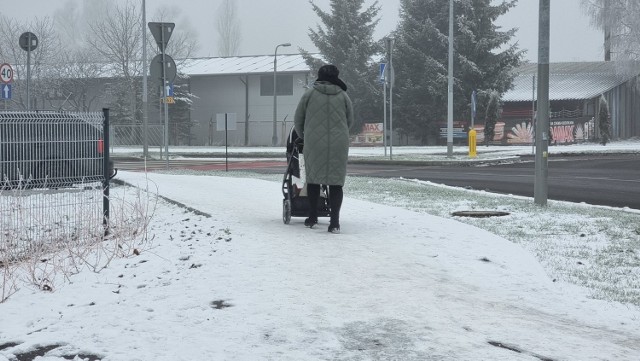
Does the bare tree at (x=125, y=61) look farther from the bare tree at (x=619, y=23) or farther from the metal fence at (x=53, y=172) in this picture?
the metal fence at (x=53, y=172)

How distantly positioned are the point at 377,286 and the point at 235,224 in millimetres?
3516

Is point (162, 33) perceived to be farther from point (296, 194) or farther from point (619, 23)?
point (619, 23)

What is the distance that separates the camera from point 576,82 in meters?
56.2

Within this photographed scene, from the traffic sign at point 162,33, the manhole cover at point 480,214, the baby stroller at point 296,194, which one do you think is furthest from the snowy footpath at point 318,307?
the traffic sign at point 162,33

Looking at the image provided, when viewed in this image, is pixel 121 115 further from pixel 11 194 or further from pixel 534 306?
pixel 534 306

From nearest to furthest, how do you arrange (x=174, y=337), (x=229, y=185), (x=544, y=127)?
1. (x=174, y=337)
2. (x=544, y=127)
3. (x=229, y=185)

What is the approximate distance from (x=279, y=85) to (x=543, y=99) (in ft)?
159

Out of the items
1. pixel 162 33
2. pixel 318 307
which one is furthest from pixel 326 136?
pixel 162 33

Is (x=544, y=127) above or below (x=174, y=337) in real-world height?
above

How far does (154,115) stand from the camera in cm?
6388

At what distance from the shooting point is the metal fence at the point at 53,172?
881cm

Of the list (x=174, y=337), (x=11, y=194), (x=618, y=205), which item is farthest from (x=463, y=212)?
(x=174, y=337)

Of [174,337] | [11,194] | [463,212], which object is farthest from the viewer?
[463,212]

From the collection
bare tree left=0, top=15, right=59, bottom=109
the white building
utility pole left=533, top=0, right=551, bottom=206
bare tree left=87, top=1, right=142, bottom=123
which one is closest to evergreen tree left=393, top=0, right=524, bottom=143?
the white building
